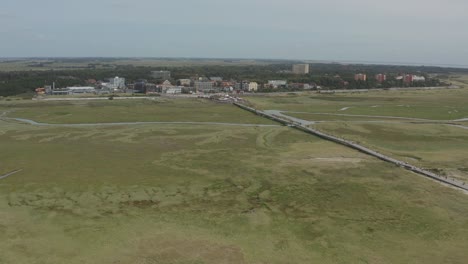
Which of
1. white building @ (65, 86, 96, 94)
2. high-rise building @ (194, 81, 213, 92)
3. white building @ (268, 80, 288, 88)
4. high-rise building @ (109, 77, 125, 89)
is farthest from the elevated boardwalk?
high-rise building @ (109, 77, 125, 89)

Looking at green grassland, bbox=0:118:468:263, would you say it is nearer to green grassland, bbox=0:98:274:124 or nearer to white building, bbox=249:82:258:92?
green grassland, bbox=0:98:274:124

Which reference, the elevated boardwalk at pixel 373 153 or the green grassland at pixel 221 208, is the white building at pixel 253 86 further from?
the green grassland at pixel 221 208

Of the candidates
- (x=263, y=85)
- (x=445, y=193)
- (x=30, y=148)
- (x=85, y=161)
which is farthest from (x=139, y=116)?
(x=263, y=85)

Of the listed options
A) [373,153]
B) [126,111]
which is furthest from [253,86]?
[373,153]

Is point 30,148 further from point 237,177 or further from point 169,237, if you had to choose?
point 169,237

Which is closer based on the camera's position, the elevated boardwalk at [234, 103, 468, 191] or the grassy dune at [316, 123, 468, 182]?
the elevated boardwalk at [234, 103, 468, 191]
